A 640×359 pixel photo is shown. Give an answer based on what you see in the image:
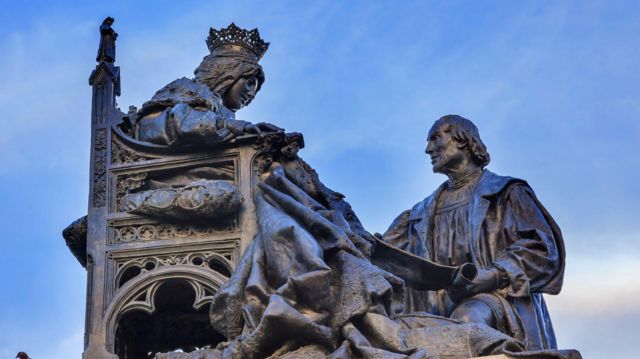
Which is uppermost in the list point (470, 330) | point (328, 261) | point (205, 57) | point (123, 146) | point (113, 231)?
point (205, 57)

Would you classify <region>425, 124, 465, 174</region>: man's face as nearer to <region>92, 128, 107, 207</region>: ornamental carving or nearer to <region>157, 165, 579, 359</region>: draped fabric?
<region>157, 165, 579, 359</region>: draped fabric

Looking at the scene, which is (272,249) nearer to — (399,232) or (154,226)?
(154,226)

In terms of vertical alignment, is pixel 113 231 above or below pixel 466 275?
above

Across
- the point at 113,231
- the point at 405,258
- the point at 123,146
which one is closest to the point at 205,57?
the point at 123,146

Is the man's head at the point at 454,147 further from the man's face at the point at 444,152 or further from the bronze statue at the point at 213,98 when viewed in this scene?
the bronze statue at the point at 213,98

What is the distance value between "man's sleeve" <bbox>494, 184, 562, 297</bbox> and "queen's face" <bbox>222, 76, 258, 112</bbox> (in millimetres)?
3162

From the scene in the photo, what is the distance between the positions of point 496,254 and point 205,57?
4110 mm

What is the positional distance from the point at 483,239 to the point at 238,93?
3.30m

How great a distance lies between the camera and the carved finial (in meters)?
15.0

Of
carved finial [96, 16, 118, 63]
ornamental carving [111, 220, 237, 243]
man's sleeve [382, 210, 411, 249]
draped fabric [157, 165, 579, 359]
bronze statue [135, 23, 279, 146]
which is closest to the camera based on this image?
draped fabric [157, 165, 579, 359]

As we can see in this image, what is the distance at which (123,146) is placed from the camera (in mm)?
14234

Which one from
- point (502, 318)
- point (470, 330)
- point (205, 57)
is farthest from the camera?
point (205, 57)

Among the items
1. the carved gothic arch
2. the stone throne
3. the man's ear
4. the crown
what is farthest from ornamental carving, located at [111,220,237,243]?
the crown

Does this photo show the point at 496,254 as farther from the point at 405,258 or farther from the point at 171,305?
the point at 171,305
